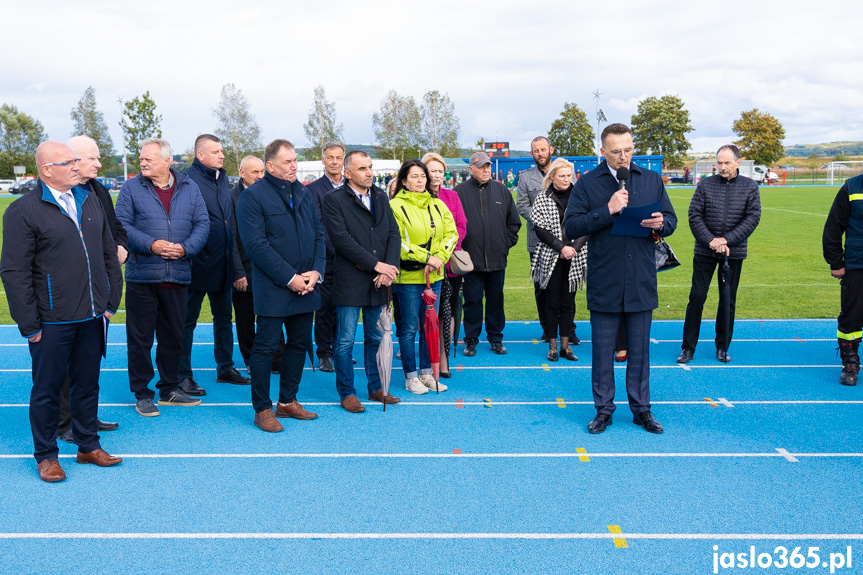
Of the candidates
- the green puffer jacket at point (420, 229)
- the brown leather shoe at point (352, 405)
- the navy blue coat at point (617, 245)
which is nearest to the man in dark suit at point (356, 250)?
the brown leather shoe at point (352, 405)

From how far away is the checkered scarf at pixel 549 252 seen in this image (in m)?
6.98

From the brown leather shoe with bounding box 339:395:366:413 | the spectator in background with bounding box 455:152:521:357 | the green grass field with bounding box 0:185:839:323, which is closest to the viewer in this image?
the brown leather shoe with bounding box 339:395:366:413

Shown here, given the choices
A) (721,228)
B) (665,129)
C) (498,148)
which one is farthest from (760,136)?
(721,228)

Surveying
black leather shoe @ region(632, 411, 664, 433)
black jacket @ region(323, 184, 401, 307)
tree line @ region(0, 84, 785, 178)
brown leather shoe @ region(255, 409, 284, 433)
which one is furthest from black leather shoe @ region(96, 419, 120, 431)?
tree line @ region(0, 84, 785, 178)

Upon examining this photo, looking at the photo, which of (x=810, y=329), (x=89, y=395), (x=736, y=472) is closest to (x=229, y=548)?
(x=89, y=395)

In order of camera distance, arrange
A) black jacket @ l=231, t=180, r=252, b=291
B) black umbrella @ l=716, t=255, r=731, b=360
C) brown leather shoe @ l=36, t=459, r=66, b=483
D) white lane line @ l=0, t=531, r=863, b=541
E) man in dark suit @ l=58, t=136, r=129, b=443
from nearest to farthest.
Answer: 1. white lane line @ l=0, t=531, r=863, b=541
2. brown leather shoe @ l=36, t=459, r=66, b=483
3. man in dark suit @ l=58, t=136, r=129, b=443
4. black jacket @ l=231, t=180, r=252, b=291
5. black umbrella @ l=716, t=255, r=731, b=360

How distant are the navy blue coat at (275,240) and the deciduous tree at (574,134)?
7711 cm

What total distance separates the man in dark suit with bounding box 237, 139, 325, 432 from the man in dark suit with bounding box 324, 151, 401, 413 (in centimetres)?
25

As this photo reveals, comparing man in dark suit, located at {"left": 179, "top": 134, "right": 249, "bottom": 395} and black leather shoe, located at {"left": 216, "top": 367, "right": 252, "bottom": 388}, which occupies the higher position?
man in dark suit, located at {"left": 179, "top": 134, "right": 249, "bottom": 395}

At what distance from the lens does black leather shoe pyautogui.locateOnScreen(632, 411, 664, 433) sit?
503cm

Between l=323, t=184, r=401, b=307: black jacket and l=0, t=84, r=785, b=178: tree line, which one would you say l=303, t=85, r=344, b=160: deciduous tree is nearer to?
l=0, t=84, r=785, b=178: tree line

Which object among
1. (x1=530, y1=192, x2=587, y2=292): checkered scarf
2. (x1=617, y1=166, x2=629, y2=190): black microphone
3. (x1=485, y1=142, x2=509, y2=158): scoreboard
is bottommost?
(x1=530, y1=192, x2=587, y2=292): checkered scarf

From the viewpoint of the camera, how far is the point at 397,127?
7131 centimetres

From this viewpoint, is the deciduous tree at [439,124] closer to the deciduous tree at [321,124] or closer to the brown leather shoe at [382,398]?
the deciduous tree at [321,124]
